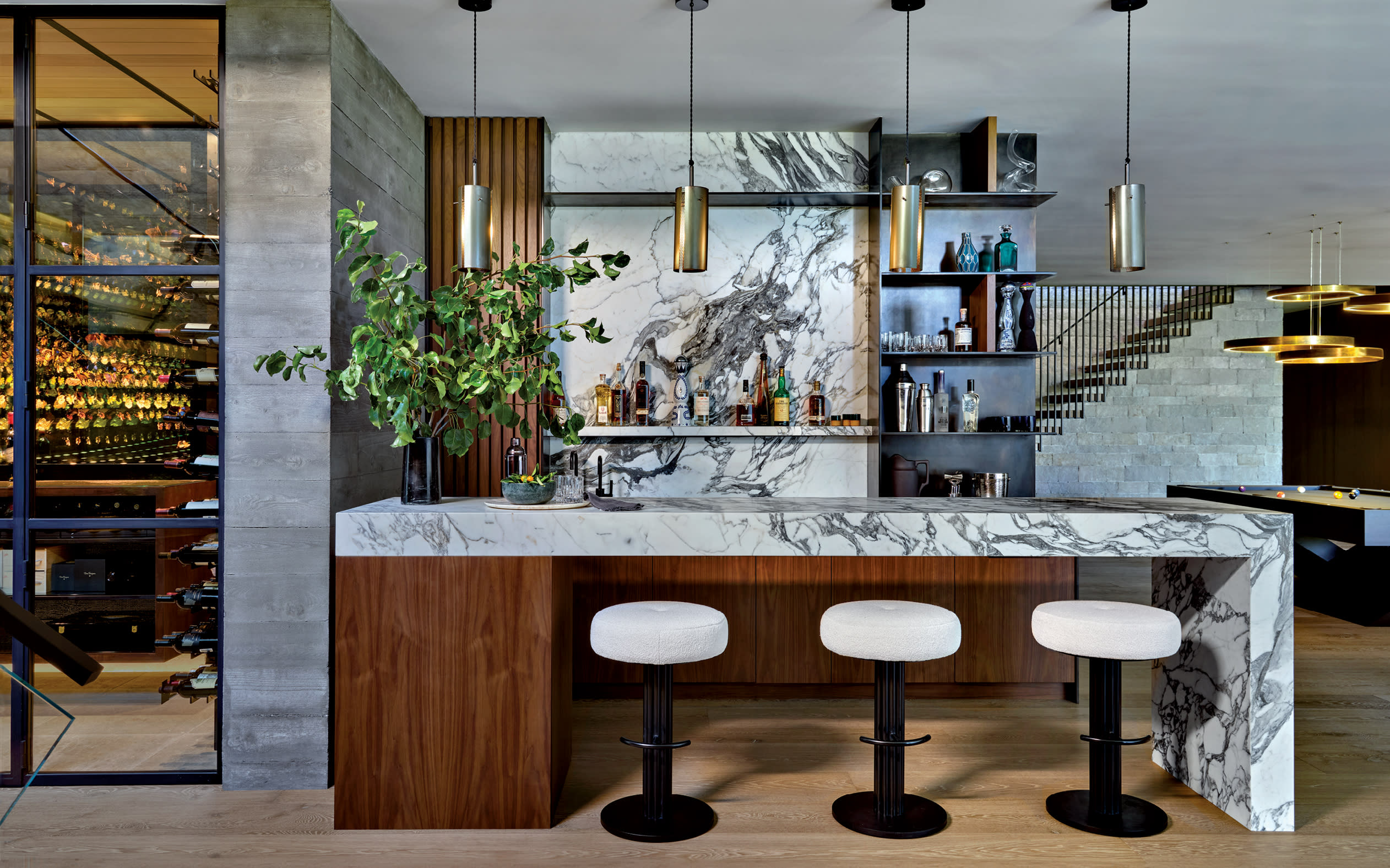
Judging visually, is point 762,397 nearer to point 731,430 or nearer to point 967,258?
point 731,430

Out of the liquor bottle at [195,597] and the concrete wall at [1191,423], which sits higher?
the concrete wall at [1191,423]

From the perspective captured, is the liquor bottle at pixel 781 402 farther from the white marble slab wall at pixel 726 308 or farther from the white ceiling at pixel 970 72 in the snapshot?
the white ceiling at pixel 970 72

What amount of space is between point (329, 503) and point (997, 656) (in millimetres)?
2954

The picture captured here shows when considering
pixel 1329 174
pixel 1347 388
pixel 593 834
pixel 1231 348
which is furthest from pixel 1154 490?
pixel 593 834

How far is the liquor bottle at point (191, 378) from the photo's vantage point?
3025 millimetres

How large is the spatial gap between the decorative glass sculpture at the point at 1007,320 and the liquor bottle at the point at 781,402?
1045mm

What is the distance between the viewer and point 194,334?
3.04m

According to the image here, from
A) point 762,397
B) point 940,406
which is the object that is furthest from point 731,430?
point 940,406

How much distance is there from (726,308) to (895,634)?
2355mm

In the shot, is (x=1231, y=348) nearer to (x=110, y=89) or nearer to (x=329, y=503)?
(x=329, y=503)

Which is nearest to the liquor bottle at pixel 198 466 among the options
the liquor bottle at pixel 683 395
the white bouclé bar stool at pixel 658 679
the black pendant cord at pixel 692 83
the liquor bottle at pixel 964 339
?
the white bouclé bar stool at pixel 658 679

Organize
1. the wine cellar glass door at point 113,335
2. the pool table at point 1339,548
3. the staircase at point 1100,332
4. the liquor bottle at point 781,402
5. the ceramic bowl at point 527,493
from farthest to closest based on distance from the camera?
1. the staircase at point 1100,332
2. the pool table at point 1339,548
3. the liquor bottle at point 781,402
4. the wine cellar glass door at point 113,335
5. the ceramic bowl at point 527,493

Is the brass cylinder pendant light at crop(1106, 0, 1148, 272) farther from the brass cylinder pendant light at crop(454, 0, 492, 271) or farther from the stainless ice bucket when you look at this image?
the brass cylinder pendant light at crop(454, 0, 492, 271)

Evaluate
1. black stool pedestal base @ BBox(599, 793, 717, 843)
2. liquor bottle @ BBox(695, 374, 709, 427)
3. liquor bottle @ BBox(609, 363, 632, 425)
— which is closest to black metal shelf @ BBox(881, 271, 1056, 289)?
liquor bottle @ BBox(695, 374, 709, 427)
